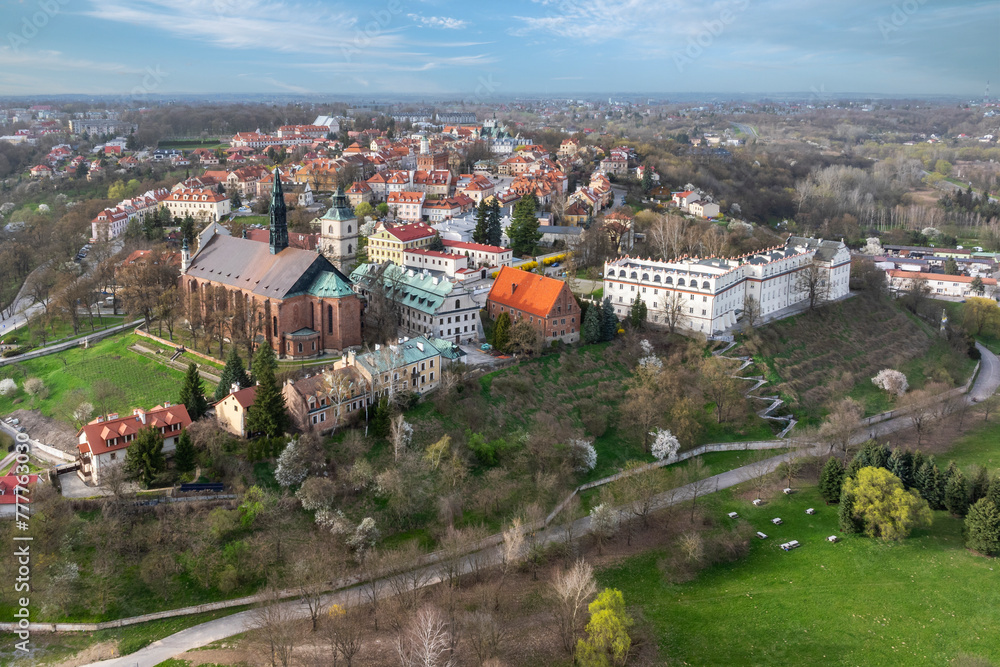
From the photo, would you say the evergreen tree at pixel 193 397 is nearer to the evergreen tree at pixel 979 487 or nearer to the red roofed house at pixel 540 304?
the red roofed house at pixel 540 304

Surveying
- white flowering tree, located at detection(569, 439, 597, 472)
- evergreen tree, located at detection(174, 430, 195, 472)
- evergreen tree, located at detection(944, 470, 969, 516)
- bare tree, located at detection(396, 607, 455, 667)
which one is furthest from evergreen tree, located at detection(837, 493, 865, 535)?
evergreen tree, located at detection(174, 430, 195, 472)

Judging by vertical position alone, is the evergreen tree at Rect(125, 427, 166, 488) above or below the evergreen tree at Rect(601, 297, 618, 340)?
below

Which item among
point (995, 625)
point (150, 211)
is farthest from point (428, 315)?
point (150, 211)

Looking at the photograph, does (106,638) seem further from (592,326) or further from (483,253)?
(483,253)

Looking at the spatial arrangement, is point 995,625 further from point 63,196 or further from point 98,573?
point 63,196

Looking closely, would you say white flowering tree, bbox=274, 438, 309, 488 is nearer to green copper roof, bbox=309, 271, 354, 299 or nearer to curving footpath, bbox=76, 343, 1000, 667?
curving footpath, bbox=76, 343, 1000, 667

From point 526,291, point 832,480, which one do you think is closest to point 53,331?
point 526,291
